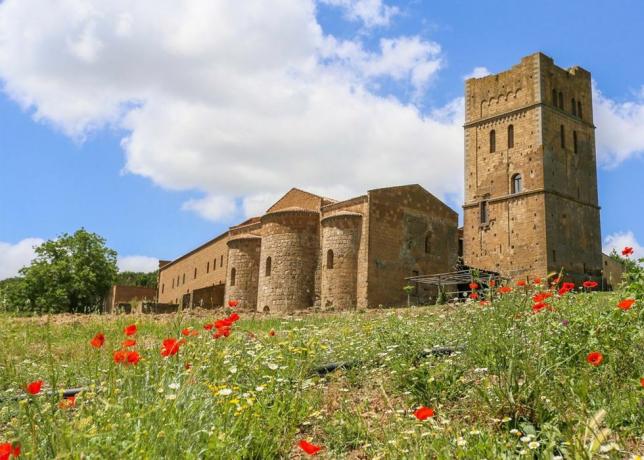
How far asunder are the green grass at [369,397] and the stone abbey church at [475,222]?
804 inches

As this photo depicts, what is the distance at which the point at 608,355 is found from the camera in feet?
17.5

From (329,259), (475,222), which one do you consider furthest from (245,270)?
(475,222)

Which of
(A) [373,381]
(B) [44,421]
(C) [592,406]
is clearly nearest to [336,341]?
(A) [373,381]

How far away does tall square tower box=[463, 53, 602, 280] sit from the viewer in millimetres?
31828

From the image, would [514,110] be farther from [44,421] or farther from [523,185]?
[44,421]

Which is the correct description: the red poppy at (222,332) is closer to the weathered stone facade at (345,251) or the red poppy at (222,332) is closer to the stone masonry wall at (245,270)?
the weathered stone facade at (345,251)

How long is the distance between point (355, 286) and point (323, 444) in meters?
22.2

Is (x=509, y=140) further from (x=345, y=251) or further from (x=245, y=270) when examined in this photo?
(x=245, y=270)

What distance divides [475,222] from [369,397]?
98.5ft

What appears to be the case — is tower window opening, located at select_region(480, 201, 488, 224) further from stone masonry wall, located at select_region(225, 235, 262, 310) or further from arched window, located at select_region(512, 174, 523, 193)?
stone masonry wall, located at select_region(225, 235, 262, 310)

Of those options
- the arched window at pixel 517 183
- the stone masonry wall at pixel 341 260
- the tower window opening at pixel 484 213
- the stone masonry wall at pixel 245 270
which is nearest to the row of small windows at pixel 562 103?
the arched window at pixel 517 183

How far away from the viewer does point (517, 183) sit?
33344 mm

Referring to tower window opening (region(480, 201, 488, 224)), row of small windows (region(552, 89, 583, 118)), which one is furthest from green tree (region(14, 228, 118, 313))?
row of small windows (region(552, 89, 583, 118))

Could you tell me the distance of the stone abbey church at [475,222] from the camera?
2758 centimetres
